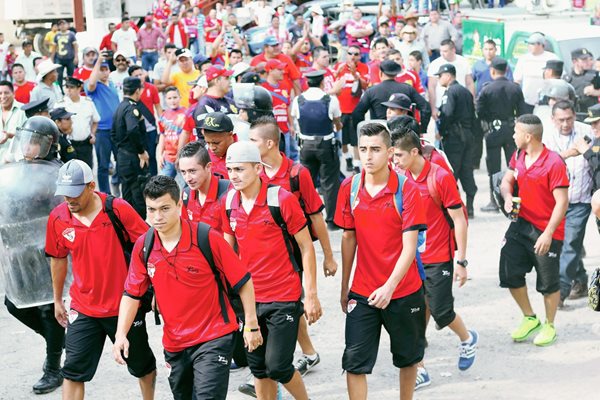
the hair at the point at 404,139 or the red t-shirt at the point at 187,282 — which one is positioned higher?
the hair at the point at 404,139

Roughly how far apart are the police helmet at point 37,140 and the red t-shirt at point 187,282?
2.15m

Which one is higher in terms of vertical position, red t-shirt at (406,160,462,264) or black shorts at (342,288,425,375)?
red t-shirt at (406,160,462,264)

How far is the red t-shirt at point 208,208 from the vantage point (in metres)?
7.63

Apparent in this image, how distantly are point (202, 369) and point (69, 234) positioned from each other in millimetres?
1431

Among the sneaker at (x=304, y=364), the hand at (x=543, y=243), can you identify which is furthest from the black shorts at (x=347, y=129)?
the sneaker at (x=304, y=364)

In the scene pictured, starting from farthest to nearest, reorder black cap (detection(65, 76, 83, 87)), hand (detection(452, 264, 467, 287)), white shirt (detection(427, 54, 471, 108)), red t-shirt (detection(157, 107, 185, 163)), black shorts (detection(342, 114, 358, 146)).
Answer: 1. black shorts (detection(342, 114, 358, 146))
2. white shirt (detection(427, 54, 471, 108))
3. black cap (detection(65, 76, 83, 87))
4. red t-shirt (detection(157, 107, 185, 163))
5. hand (detection(452, 264, 467, 287))

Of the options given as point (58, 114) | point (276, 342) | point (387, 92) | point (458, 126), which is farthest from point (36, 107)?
point (458, 126)

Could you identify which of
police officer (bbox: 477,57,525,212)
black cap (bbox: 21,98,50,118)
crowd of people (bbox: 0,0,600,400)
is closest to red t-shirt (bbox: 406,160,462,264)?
crowd of people (bbox: 0,0,600,400)

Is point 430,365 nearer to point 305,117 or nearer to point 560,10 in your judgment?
point 305,117

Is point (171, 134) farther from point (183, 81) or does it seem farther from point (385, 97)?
point (183, 81)

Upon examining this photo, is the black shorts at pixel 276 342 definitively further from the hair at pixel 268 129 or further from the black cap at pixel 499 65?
the black cap at pixel 499 65

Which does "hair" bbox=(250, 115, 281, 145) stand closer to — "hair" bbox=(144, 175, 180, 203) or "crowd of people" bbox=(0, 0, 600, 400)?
"crowd of people" bbox=(0, 0, 600, 400)

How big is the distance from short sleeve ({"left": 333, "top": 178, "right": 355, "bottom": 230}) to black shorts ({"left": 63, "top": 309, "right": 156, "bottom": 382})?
1463 millimetres

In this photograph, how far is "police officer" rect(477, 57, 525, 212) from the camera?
46.6 ft
